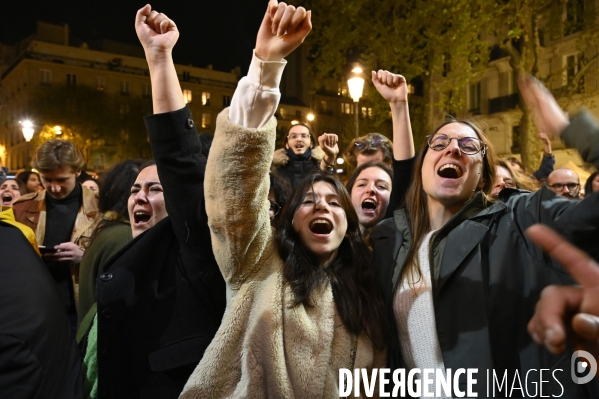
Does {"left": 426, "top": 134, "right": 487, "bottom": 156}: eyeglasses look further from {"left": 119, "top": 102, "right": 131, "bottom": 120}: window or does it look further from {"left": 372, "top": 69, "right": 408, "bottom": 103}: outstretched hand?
{"left": 119, "top": 102, "right": 131, "bottom": 120}: window

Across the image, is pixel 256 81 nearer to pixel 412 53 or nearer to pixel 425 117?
pixel 412 53

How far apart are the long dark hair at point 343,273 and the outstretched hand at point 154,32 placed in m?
0.99

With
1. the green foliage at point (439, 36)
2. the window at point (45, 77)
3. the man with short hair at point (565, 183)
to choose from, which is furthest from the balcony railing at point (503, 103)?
the window at point (45, 77)

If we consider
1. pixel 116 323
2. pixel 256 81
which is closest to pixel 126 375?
pixel 116 323

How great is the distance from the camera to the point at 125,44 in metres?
58.1

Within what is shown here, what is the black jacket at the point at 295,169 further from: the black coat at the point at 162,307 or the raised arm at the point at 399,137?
the black coat at the point at 162,307

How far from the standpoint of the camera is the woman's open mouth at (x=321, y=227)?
2547 millimetres

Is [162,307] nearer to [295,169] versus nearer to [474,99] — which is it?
[295,169]

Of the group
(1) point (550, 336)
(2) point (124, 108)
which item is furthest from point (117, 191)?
(2) point (124, 108)

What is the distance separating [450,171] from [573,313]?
1.72 m

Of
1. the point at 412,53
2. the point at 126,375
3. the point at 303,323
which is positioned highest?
the point at 412,53

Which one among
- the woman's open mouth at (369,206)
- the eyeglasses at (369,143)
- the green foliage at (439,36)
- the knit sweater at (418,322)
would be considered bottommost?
the knit sweater at (418,322)

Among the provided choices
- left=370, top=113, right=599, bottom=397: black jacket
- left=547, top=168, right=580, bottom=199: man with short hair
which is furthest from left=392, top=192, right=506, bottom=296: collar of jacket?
left=547, top=168, right=580, bottom=199: man with short hair

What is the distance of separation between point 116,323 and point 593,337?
1.74m
